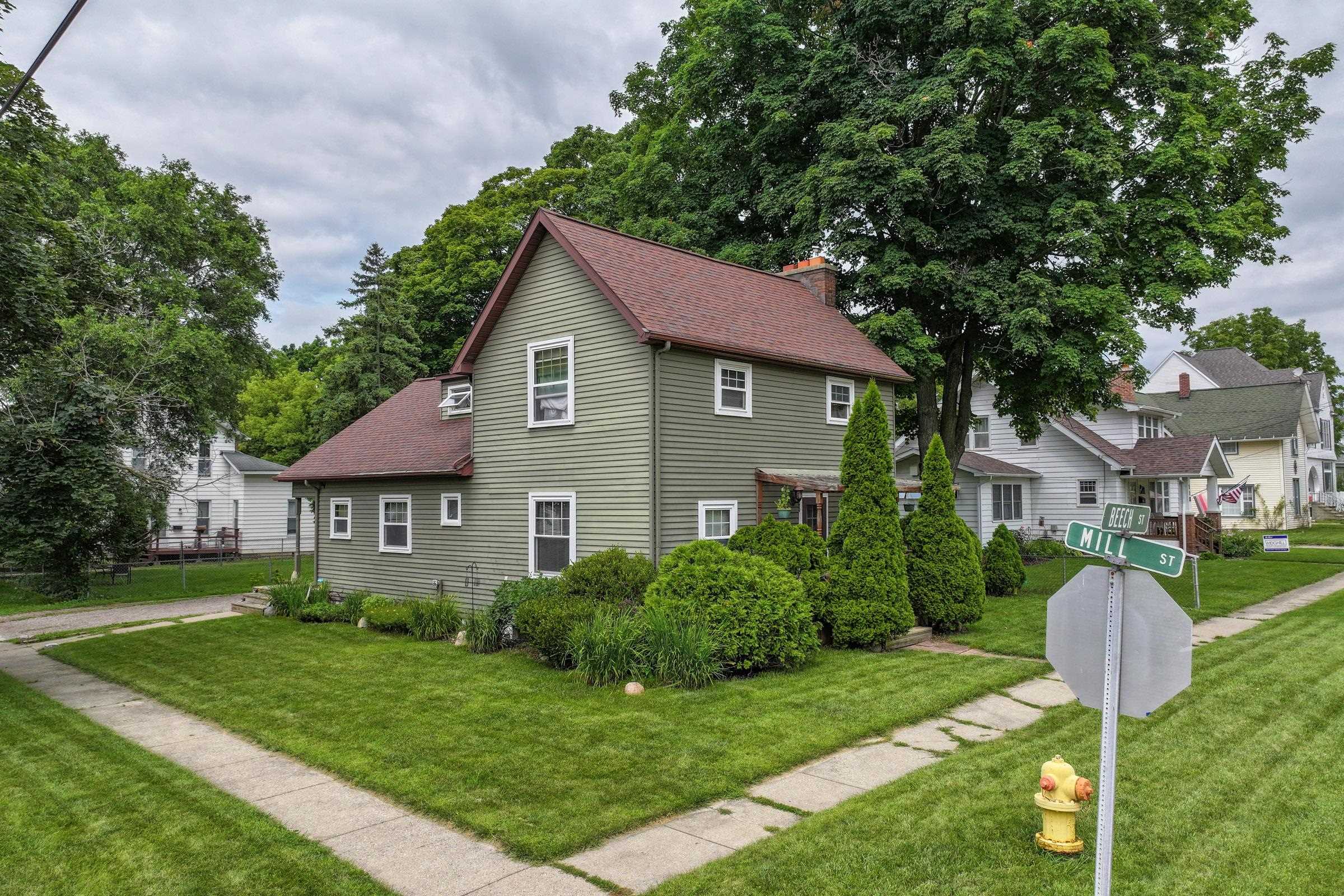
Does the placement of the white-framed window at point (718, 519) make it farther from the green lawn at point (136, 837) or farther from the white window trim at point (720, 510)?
the green lawn at point (136, 837)

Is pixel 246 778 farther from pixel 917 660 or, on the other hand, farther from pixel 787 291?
pixel 787 291

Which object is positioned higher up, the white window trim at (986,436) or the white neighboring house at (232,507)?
the white window trim at (986,436)

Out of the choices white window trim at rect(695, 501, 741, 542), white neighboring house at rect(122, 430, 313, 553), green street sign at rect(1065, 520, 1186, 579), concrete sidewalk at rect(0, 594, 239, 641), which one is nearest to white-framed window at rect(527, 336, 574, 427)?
white window trim at rect(695, 501, 741, 542)

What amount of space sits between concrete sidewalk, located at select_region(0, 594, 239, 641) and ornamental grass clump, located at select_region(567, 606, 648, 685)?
1338 cm

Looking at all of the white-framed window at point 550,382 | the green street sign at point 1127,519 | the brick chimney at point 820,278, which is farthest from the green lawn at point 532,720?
the brick chimney at point 820,278

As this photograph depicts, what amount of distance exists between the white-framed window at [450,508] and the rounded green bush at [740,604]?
7300 mm

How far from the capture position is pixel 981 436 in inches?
1320

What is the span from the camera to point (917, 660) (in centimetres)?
1180

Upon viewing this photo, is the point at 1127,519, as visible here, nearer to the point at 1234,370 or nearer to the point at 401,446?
the point at 401,446

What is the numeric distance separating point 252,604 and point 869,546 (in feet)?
49.7

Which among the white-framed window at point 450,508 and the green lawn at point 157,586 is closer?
the white-framed window at point 450,508

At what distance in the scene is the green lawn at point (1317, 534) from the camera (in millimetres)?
33031

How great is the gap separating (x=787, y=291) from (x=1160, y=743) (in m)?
13.8

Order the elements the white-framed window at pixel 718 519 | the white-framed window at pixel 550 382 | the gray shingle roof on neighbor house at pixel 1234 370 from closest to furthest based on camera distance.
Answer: the white-framed window at pixel 718 519, the white-framed window at pixel 550 382, the gray shingle roof on neighbor house at pixel 1234 370
